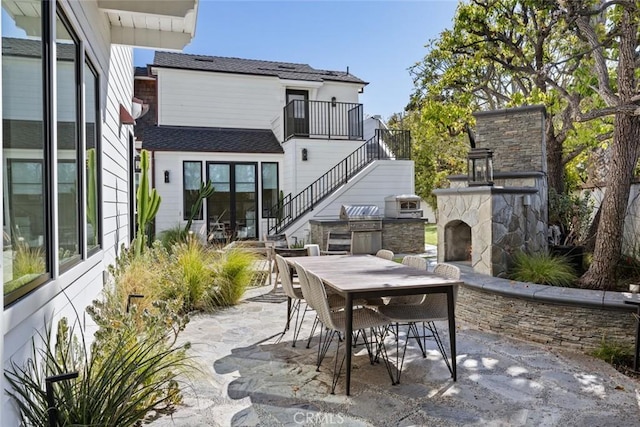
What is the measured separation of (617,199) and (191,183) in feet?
36.5

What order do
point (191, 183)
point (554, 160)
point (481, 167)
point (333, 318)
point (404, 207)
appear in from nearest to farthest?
point (333, 318) → point (481, 167) → point (554, 160) → point (404, 207) → point (191, 183)

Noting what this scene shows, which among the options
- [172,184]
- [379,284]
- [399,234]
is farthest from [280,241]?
[379,284]

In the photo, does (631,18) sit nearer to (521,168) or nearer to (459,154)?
(521,168)

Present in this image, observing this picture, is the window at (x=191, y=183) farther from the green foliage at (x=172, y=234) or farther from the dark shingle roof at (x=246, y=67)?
the dark shingle roof at (x=246, y=67)

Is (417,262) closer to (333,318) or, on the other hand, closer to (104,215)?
(333,318)

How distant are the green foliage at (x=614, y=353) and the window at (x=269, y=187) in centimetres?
1065

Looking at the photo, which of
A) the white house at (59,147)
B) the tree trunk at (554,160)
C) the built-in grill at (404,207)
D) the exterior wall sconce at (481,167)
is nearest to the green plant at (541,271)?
the exterior wall sconce at (481,167)

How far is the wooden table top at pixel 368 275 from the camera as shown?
362 cm

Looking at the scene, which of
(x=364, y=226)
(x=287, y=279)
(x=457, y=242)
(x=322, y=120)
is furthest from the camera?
(x=322, y=120)

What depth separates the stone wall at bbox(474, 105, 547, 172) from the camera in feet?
23.4

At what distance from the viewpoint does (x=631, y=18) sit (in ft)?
17.6

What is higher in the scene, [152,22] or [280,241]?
[152,22]

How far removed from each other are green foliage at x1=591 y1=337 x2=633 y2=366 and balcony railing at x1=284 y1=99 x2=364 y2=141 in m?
10.8

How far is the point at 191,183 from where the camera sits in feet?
44.0
